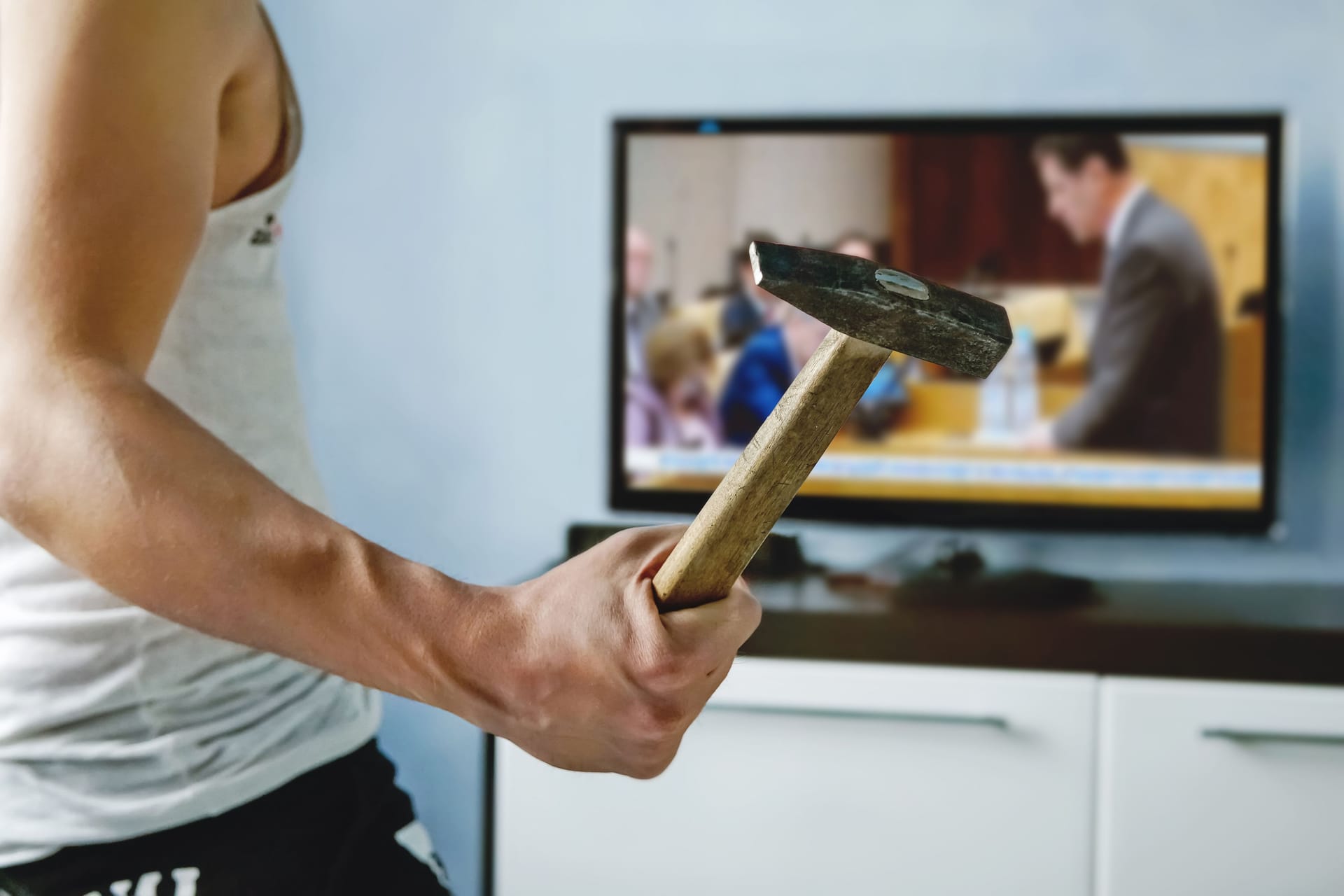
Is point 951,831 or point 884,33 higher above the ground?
point 884,33

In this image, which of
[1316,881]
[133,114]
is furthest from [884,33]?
[133,114]

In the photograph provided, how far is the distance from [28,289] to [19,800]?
1.42 ft

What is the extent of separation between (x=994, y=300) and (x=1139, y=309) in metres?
0.24

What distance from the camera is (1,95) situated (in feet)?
1.57

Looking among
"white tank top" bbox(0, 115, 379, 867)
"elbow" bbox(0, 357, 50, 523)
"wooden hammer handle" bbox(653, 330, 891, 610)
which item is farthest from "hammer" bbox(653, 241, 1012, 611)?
"white tank top" bbox(0, 115, 379, 867)

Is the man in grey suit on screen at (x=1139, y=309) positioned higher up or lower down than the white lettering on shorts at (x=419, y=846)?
higher up

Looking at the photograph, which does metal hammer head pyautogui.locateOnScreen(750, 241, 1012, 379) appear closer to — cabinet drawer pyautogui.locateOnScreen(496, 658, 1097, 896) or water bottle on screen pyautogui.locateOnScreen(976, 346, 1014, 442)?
cabinet drawer pyautogui.locateOnScreen(496, 658, 1097, 896)

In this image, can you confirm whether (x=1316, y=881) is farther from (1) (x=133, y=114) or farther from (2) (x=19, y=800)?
(1) (x=133, y=114)

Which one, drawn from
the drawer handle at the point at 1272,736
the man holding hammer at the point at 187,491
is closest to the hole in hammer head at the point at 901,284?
the man holding hammer at the point at 187,491

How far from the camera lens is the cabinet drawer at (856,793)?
4.83ft

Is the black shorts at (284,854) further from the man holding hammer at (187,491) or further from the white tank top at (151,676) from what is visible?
the man holding hammer at (187,491)

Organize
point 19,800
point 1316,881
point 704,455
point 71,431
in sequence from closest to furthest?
point 71,431
point 19,800
point 1316,881
point 704,455

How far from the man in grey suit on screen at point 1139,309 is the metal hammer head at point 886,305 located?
140 cm

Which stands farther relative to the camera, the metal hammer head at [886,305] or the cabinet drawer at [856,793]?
the cabinet drawer at [856,793]
